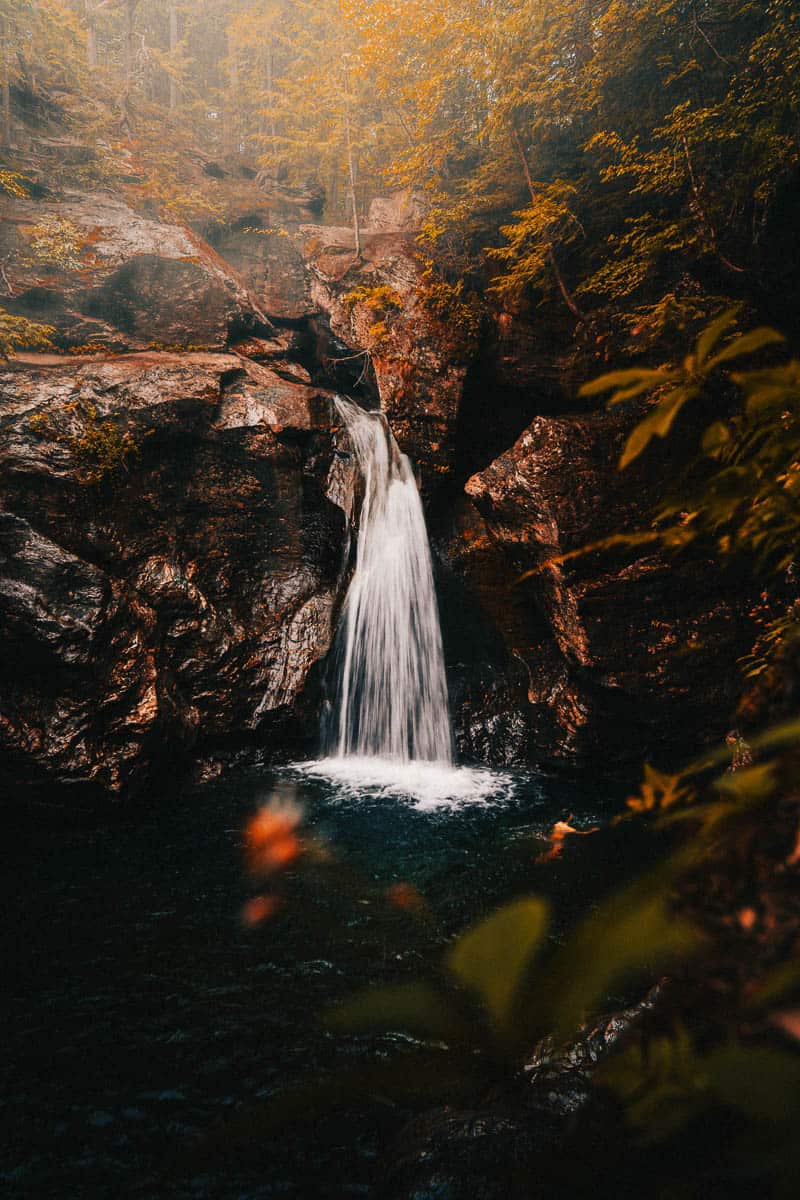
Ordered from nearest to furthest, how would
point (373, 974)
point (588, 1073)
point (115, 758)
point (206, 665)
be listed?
point (588, 1073)
point (373, 974)
point (115, 758)
point (206, 665)

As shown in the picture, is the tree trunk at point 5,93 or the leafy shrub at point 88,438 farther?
the tree trunk at point 5,93

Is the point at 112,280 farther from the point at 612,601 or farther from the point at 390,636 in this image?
the point at 612,601

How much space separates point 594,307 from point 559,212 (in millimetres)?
1336

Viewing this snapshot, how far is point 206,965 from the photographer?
3.77 metres

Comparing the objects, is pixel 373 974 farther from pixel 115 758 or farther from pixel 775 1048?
pixel 115 758

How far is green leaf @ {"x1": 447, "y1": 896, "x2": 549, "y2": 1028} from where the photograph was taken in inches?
27.3

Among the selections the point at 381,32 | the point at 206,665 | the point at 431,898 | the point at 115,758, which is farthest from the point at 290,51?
the point at 431,898

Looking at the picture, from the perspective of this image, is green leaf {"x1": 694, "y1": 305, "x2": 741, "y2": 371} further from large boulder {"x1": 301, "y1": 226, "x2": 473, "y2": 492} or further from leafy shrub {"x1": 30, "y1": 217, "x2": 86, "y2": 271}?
leafy shrub {"x1": 30, "y1": 217, "x2": 86, "y2": 271}

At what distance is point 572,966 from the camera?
0.69m

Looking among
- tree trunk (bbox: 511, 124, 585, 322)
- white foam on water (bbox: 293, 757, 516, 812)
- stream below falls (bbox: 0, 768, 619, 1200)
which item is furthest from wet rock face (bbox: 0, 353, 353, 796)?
tree trunk (bbox: 511, 124, 585, 322)

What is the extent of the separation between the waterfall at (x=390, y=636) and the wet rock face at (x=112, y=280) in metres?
3.57

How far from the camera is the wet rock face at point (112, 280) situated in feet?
29.6

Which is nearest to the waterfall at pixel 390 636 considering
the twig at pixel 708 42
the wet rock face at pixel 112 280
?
the wet rock face at pixel 112 280

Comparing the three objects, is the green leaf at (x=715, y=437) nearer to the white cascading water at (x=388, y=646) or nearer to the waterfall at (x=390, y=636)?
the white cascading water at (x=388, y=646)
